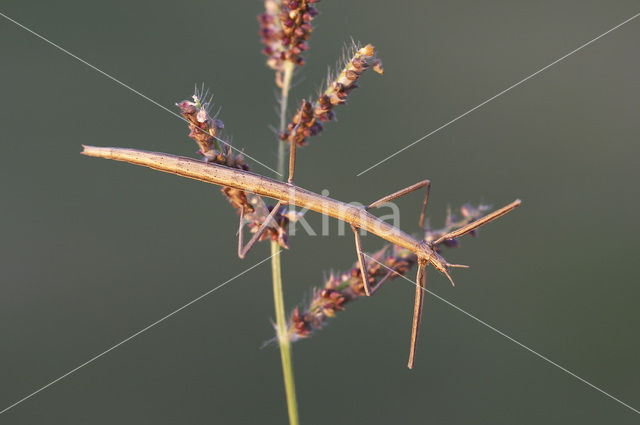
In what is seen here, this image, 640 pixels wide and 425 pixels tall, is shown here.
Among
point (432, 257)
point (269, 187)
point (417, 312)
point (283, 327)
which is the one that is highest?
A: point (269, 187)

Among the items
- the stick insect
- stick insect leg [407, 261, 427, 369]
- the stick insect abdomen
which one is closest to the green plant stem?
the stick insect

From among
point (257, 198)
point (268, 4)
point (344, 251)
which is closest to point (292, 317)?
point (257, 198)

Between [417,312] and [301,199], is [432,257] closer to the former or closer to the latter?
[417,312]

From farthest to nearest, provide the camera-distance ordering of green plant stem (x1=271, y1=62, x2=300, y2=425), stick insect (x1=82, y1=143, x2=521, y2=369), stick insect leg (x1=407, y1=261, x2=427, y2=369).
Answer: stick insect leg (x1=407, y1=261, x2=427, y2=369) → stick insect (x1=82, y1=143, x2=521, y2=369) → green plant stem (x1=271, y1=62, x2=300, y2=425)

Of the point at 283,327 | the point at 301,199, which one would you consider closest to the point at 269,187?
the point at 301,199

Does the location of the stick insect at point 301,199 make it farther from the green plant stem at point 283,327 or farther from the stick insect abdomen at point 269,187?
the green plant stem at point 283,327

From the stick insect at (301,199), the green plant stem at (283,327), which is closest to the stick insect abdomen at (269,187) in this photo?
the stick insect at (301,199)

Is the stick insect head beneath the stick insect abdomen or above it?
beneath

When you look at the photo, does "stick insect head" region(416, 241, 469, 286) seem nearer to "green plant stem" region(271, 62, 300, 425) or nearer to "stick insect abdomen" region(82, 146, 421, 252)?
"stick insect abdomen" region(82, 146, 421, 252)
